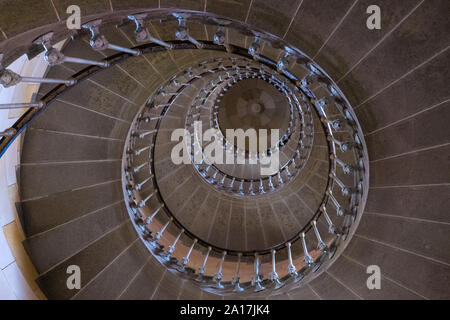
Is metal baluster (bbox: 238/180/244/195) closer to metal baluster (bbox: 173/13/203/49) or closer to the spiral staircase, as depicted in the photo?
the spiral staircase

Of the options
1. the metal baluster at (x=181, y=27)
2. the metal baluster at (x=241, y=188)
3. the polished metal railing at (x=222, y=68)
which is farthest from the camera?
the metal baluster at (x=241, y=188)

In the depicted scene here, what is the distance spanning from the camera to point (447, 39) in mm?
2662

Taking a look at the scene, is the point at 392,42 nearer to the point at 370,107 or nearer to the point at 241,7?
the point at 370,107

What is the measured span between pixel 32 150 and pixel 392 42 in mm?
4879

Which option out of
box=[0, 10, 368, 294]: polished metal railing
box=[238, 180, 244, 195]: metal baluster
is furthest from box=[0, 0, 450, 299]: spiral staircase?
box=[238, 180, 244, 195]: metal baluster

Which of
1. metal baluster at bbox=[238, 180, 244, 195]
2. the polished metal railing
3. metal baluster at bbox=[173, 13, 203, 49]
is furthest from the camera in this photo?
metal baluster at bbox=[238, 180, 244, 195]

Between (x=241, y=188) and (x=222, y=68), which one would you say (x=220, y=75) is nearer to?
(x=222, y=68)

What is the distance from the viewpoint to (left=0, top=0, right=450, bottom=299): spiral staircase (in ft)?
9.03

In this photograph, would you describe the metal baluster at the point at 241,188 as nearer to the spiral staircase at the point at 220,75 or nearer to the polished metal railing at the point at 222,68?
the spiral staircase at the point at 220,75

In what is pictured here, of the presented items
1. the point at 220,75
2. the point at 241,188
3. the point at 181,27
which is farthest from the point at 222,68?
the point at 241,188

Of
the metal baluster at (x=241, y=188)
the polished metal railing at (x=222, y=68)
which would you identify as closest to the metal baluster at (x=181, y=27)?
the polished metal railing at (x=222, y=68)

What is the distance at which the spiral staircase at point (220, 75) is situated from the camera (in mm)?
2752

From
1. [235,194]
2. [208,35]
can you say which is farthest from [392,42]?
[235,194]

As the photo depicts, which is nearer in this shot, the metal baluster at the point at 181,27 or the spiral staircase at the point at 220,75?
the spiral staircase at the point at 220,75
